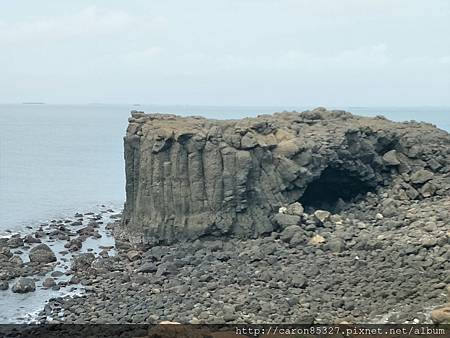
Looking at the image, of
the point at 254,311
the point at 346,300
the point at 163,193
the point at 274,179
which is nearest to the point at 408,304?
the point at 346,300

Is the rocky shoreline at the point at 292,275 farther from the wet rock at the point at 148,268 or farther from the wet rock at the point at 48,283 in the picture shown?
the wet rock at the point at 48,283

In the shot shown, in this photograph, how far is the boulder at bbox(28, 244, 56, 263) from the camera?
40.6 meters

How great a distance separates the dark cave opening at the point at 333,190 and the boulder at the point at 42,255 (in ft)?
52.9

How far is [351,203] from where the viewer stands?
43812 mm

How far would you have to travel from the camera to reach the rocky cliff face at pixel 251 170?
1612 inches

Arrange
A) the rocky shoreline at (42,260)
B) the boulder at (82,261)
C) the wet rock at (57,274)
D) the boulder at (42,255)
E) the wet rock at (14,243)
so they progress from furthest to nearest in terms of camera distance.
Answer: the wet rock at (14,243)
the boulder at (42,255)
the boulder at (82,261)
the wet rock at (57,274)
the rocky shoreline at (42,260)

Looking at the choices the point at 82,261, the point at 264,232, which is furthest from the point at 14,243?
the point at 264,232

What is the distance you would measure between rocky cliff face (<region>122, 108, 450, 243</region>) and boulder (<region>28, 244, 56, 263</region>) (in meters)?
5.42

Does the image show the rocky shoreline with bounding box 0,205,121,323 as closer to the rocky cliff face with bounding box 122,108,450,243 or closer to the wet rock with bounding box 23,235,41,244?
the wet rock with bounding box 23,235,41,244

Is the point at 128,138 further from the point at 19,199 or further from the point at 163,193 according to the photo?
the point at 19,199

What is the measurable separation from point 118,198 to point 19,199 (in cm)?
1038

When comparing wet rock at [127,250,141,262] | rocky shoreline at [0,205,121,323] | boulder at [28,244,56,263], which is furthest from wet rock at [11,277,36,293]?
wet rock at [127,250,141,262]

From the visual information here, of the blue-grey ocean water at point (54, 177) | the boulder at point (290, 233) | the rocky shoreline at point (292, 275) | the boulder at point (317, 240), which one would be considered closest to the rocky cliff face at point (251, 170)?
the rocky shoreline at point (292, 275)

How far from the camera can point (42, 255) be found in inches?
1614
